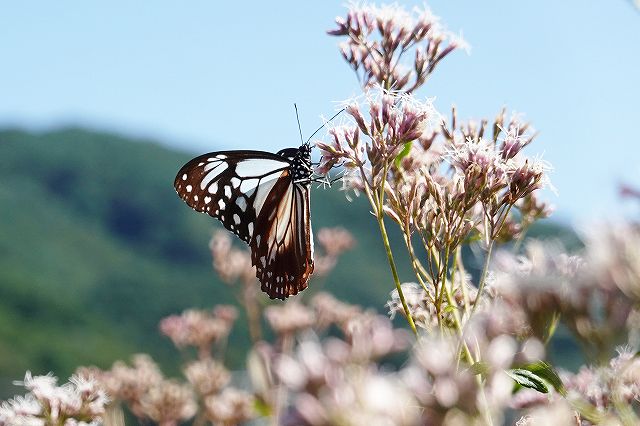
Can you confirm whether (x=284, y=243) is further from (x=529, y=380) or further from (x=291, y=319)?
(x=529, y=380)

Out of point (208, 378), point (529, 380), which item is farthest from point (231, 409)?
point (529, 380)

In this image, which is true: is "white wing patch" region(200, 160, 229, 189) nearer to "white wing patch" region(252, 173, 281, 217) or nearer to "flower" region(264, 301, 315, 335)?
"white wing patch" region(252, 173, 281, 217)

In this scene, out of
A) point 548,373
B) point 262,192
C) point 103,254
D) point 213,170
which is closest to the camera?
point 548,373

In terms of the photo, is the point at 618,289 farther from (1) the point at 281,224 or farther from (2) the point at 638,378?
(1) the point at 281,224

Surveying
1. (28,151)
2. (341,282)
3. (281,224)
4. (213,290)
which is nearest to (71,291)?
(213,290)

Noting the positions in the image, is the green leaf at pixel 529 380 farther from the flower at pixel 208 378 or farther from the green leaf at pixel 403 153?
the flower at pixel 208 378

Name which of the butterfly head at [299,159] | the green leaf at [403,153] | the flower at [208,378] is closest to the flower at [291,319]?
the flower at [208,378]
